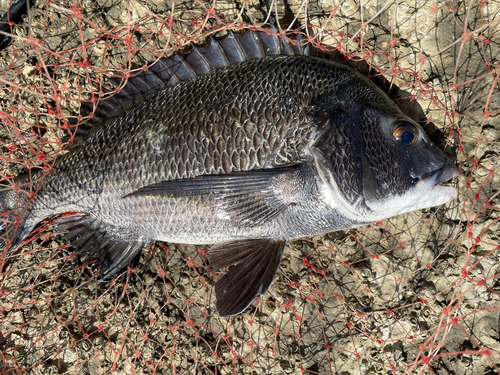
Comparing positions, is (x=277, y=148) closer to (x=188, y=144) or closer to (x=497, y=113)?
(x=188, y=144)

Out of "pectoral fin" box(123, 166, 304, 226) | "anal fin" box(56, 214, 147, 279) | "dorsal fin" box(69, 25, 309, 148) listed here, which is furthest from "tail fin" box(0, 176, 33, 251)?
"pectoral fin" box(123, 166, 304, 226)

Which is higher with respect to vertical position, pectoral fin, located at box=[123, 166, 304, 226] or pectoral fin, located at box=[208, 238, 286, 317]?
pectoral fin, located at box=[123, 166, 304, 226]

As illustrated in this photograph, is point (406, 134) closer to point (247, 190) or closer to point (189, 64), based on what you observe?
point (247, 190)

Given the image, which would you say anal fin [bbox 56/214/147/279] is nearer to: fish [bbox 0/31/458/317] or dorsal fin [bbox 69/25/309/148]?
fish [bbox 0/31/458/317]

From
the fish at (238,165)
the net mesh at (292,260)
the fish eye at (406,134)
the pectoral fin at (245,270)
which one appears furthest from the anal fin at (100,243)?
the fish eye at (406,134)

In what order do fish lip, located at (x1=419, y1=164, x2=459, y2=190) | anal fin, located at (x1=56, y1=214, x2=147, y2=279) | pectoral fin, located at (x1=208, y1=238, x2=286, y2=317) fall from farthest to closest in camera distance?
anal fin, located at (x1=56, y1=214, x2=147, y2=279) < pectoral fin, located at (x1=208, y1=238, x2=286, y2=317) < fish lip, located at (x1=419, y1=164, x2=459, y2=190)

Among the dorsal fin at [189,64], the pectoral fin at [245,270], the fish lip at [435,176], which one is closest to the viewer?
the fish lip at [435,176]

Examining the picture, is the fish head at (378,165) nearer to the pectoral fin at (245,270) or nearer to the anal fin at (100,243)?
the pectoral fin at (245,270)

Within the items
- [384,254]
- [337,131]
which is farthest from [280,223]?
[384,254]
